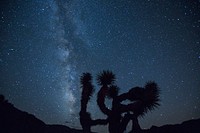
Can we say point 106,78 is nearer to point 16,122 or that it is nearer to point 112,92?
point 112,92

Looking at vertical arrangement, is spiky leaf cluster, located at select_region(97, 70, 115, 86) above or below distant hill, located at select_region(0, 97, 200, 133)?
above

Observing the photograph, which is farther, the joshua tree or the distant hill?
the distant hill

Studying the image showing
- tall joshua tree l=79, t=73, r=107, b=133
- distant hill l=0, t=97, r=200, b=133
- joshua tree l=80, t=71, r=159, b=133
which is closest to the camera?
joshua tree l=80, t=71, r=159, b=133

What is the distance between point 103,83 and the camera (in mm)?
12281

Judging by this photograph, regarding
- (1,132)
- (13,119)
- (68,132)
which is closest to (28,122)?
(13,119)

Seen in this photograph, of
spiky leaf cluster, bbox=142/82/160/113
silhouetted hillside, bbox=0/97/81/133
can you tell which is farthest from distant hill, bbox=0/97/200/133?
spiky leaf cluster, bbox=142/82/160/113

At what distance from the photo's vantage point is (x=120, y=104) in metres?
11.0

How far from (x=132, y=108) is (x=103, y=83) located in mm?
2880

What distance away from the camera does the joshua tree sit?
34.4 ft

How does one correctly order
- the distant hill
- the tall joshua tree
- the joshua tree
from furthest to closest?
the distant hill
the tall joshua tree
the joshua tree

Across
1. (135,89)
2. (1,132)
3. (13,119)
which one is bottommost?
(1,132)

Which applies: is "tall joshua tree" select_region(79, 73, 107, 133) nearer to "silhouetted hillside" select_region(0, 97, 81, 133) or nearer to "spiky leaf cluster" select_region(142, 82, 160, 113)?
"spiky leaf cluster" select_region(142, 82, 160, 113)

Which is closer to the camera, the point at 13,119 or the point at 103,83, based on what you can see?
the point at 103,83

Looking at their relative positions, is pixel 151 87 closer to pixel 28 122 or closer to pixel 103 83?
pixel 103 83
